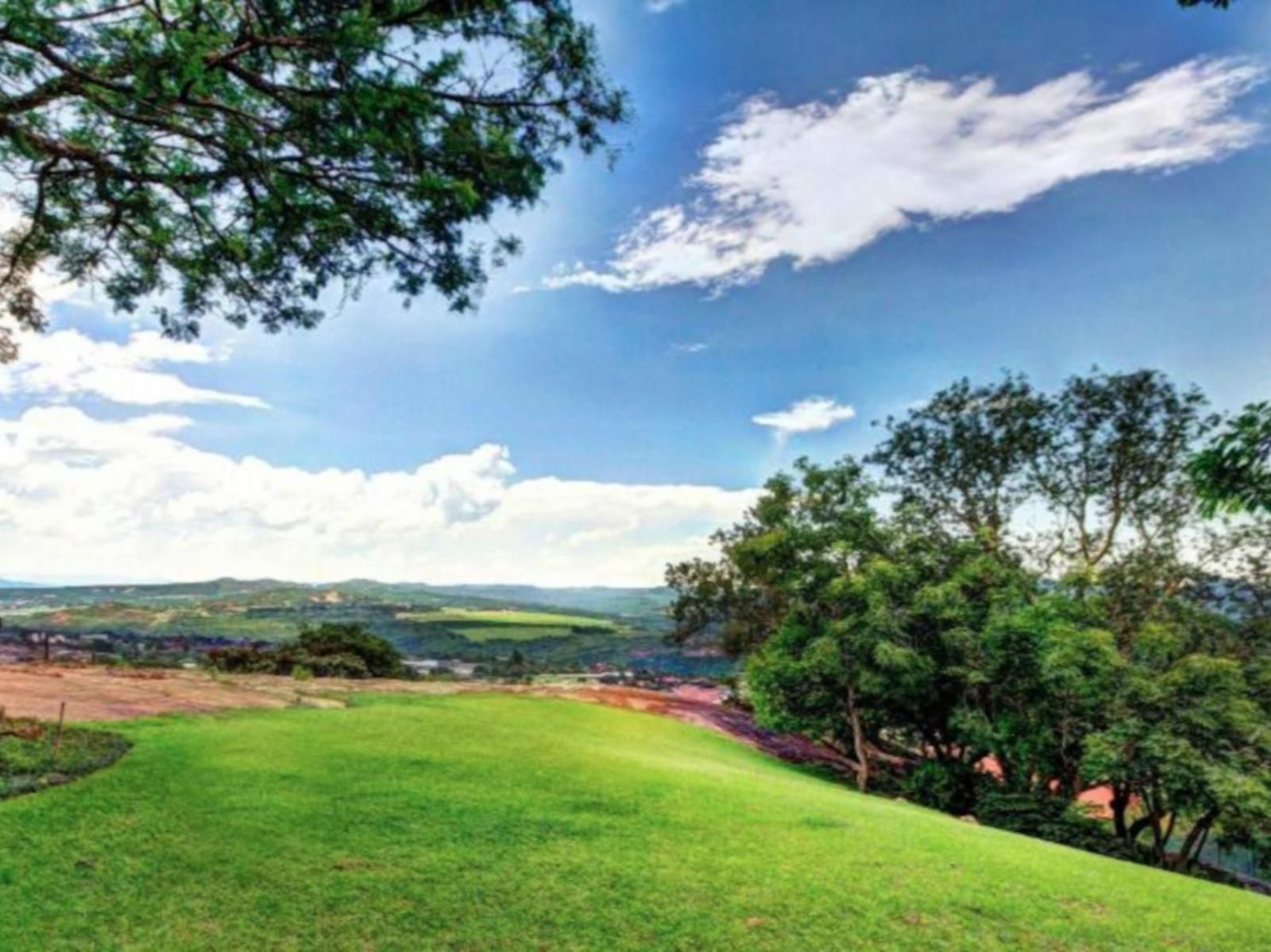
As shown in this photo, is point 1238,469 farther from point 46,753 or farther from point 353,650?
point 353,650

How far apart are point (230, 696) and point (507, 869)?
12.6 meters

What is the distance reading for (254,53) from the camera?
6.34m

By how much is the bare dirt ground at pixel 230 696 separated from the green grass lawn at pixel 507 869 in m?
2.84

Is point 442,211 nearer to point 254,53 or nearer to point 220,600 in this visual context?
point 254,53

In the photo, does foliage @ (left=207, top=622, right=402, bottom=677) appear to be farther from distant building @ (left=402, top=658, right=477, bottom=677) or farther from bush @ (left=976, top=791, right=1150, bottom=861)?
bush @ (left=976, top=791, right=1150, bottom=861)

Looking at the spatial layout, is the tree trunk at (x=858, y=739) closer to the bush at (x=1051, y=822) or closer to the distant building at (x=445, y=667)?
the bush at (x=1051, y=822)

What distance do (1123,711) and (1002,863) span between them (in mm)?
9119

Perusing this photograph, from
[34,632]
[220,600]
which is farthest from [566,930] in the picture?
[220,600]

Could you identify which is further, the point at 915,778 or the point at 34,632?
the point at 34,632

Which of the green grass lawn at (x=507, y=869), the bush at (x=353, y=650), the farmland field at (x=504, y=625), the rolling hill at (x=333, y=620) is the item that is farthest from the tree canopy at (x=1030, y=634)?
the farmland field at (x=504, y=625)

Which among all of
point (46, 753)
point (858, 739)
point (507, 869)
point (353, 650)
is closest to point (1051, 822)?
point (858, 739)

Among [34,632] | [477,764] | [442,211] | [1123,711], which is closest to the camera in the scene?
[442,211]

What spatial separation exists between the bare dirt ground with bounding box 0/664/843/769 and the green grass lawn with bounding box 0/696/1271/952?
2836 millimetres

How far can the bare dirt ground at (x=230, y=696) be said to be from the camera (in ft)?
40.8
